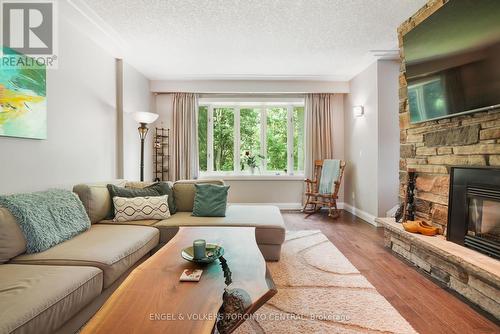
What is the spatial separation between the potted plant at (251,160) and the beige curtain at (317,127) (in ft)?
3.17

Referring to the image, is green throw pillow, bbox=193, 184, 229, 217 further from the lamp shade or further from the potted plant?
the potted plant

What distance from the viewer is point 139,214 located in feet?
8.89

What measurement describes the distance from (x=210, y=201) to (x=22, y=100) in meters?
1.85

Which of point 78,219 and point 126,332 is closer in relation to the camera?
point 126,332

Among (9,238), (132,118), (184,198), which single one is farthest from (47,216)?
(132,118)

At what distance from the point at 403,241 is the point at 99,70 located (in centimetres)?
407

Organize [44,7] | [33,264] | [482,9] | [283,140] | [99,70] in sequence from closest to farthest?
1. [33,264]
2. [482,9]
3. [44,7]
4. [99,70]
5. [283,140]

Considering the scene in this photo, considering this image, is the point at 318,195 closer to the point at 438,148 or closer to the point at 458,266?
the point at 438,148

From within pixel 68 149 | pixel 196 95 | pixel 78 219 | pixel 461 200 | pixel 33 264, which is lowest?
pixel 33 264

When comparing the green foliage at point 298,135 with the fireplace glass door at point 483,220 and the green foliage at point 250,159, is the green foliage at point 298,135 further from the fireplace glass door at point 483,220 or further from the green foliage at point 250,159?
the fireplace glass door at point 483,220

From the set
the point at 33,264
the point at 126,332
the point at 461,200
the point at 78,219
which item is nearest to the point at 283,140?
the point at 461,200

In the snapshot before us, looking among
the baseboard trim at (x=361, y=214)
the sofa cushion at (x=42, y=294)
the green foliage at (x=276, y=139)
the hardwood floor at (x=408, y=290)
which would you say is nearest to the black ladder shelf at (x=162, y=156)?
the green foliage at (x=276, y=139)

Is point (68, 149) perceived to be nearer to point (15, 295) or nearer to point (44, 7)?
point (44, 7)

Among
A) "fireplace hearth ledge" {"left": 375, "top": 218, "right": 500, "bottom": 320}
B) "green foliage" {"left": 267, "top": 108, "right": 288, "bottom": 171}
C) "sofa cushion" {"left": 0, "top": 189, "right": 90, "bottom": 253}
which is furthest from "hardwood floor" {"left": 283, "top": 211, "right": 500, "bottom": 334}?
"sofa cushion" {"left": 0, "top": 189, "right": 90, "bottom": 253}
